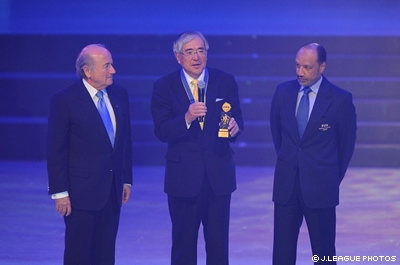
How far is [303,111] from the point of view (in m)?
3.45

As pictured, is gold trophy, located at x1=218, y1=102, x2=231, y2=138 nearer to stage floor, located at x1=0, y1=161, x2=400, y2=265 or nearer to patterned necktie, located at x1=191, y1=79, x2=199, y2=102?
patterned necktie, located at x1=191, y1=79, x2=199, y2=102

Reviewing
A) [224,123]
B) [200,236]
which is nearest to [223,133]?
[224,123]

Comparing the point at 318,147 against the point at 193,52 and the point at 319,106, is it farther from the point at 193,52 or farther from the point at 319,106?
the point at 193,52

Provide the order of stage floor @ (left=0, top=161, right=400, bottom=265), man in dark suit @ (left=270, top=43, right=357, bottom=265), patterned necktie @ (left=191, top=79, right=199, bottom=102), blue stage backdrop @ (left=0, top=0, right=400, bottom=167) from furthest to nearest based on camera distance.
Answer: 1. blue stage backdrop @ (left=0, top=0, right=400, bottom=167)
2. stage floor @ (left=0, top=161, right=400, bottom=265)
3. patterned necktie @ (left=191, top=79, right=199, bottom=102)
4. man in dark suit @ (left=270, top=43, right=357, bottom=265)

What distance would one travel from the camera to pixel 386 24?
902cm

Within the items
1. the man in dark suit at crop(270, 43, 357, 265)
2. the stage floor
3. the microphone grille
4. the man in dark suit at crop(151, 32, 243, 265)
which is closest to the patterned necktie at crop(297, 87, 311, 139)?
the man in dark suit at crop(270, 43, 357, 265)

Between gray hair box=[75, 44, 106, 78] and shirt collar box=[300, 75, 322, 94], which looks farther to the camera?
shirt collar box=[300, 75, 322, 94]

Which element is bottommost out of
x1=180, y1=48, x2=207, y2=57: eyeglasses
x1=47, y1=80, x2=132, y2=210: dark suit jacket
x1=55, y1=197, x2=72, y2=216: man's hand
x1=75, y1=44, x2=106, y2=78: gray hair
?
x1=55, y1=197, x2=72, y2=216: man's hand

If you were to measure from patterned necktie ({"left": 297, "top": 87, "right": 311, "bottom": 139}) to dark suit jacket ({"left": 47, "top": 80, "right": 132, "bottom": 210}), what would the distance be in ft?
3.07

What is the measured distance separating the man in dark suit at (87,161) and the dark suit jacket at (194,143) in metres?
0.29

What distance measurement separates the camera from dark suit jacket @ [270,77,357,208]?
3406mm

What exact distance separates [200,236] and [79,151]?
74.6 inches

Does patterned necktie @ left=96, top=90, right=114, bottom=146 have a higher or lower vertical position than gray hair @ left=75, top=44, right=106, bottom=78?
lower

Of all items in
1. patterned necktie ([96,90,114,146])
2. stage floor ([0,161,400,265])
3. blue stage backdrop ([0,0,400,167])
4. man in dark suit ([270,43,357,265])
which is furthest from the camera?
blue stage backdrop ([0,0,400,167])
